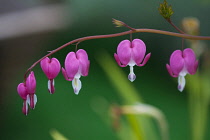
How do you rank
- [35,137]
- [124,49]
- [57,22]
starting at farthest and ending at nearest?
1. [57,22]
2. [35,137]
3. [124,49]

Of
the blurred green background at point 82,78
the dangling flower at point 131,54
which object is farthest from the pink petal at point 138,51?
the blurred green background at point 82,78

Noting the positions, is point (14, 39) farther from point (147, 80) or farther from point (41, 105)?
point (147, 80)

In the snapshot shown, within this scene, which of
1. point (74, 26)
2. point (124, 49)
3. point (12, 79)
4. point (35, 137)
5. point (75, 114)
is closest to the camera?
point (124, 49)

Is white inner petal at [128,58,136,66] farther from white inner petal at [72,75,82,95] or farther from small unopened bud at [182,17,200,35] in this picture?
small unopened bud at [182,17,200,35]

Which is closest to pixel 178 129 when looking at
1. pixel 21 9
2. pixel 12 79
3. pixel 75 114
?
pixel 75 114

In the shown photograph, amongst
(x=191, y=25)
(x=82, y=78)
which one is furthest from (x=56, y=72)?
(x=82, y=78)

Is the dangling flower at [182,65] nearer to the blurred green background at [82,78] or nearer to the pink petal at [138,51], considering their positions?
the pink petal at [138,51]

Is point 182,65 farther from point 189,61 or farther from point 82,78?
point 82,78
